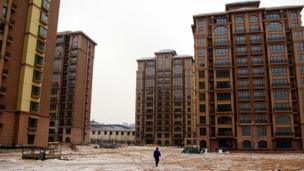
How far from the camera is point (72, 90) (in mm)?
116500

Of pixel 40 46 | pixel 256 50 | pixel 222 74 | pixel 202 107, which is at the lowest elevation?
pixel 202 107

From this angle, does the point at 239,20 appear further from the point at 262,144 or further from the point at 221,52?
the point at 262,144

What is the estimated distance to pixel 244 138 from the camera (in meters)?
78.2

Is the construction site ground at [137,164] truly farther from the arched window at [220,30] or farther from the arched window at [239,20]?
the arched window at [239,20]

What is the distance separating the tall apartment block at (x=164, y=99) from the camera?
6073 inches

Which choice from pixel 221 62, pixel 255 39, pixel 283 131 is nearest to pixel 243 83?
pixel 221 62

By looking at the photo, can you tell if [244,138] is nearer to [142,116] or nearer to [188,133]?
[188,133]

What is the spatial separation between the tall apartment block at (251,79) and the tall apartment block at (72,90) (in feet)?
174

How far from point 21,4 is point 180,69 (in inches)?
4468

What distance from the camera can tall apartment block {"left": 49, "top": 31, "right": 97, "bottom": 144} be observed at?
113 metres

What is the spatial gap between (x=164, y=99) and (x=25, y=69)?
366 ft

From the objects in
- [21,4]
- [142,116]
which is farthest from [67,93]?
[21,4]

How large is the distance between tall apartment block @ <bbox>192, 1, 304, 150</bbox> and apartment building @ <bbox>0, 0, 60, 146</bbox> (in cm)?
4396

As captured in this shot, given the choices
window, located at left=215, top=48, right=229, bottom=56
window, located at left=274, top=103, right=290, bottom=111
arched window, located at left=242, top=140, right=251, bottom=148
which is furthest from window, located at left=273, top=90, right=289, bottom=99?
window, located at left=215, top=48, right=229, bottom=56
